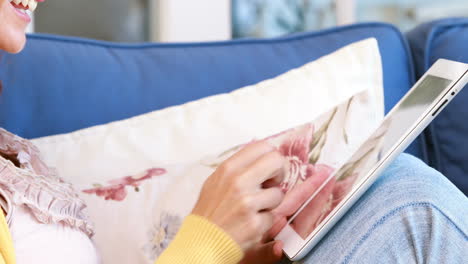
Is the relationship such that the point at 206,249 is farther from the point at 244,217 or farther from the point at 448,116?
the point at 448,116

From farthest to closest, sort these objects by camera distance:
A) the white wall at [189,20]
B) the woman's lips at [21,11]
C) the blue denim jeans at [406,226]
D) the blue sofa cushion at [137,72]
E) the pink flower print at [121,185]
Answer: the white wall at [189,20] → the blue sofa cushion at [137,72] → the pink flower print at [121,185] → the woman's lips at [21,11] → the blue denim jeans at [406,226]

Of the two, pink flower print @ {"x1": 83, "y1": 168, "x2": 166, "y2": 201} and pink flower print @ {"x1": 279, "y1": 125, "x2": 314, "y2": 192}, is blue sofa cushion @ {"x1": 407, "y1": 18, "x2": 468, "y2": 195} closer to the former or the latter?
pink flower print @ {"x1": 279, "y1": 125, "x2": 314, "y2": 192}

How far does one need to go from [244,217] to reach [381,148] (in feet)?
0.55

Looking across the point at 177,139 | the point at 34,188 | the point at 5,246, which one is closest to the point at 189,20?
the point at 177,139

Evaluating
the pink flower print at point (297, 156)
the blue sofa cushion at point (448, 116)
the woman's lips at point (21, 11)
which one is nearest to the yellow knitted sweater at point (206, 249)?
the pink flower print at point (297, 156)

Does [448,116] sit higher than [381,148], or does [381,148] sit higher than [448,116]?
[381,148]

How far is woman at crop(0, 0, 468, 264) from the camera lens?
2.00 feet

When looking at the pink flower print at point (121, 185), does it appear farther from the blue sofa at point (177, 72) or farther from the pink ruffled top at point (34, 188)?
the blue sofa at point (177, 72)

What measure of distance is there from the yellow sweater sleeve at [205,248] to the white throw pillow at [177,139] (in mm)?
159

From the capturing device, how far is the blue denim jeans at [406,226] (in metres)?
0.60

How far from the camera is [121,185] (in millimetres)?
949

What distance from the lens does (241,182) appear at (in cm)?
73

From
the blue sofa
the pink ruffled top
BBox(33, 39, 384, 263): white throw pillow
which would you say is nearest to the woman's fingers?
BBox(33, 39, 384, 263): white throw pillow

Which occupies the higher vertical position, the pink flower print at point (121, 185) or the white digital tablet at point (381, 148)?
the white digital tablet at point (381, 148)
